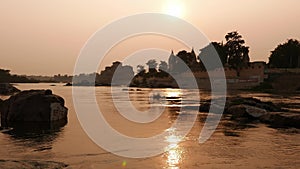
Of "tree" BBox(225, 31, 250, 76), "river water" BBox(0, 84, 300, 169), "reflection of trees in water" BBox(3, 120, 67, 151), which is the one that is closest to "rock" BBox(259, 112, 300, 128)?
"river water" BBox(0, 84, 300, 169)

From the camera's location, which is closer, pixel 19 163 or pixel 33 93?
pixel 19 163

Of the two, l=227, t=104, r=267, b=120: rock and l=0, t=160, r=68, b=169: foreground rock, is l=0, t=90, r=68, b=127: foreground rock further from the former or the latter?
l=227, t=104, r=267, b=120: rock

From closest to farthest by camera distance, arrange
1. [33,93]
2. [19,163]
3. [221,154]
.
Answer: [19,163] < [221,154] < [33,93]

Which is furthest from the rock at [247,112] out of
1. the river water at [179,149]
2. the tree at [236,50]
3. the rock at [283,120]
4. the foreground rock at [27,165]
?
the tree at [236,50]

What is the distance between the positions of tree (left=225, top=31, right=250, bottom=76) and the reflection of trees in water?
115 meters

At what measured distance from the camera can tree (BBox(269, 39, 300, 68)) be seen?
13675cm

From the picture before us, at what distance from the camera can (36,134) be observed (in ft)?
84.0

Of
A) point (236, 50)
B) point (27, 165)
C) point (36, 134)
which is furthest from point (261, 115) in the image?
point (236, 50)

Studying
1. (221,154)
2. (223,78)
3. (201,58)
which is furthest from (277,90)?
(221,154)

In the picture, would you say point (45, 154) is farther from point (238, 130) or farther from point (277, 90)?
point (277, 90)

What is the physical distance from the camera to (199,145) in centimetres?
2211

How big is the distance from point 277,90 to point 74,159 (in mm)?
108978

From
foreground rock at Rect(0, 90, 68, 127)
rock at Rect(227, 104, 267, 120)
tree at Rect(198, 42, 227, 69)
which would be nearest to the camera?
foreground rock at Rect(0, 90, 68, 127)

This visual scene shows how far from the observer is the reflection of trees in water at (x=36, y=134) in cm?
2178
